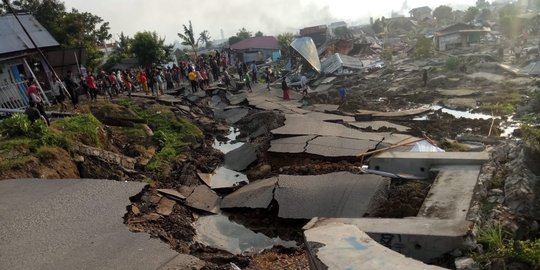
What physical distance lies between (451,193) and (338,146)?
3.81 meters

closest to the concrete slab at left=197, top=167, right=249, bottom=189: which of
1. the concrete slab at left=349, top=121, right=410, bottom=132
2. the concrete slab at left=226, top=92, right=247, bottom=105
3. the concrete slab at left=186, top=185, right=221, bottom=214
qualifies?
the concrete slab at left=186, top=185, right=221, bottom=214

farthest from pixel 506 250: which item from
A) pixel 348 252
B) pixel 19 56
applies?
pixel 19 56

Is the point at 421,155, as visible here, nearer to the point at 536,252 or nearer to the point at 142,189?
the point at 536,252

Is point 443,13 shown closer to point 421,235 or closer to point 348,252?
point 421,235

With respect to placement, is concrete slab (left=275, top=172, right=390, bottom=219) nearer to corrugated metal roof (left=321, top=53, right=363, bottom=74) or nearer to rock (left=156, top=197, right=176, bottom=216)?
rock (left=156, top=197, right=176, bottom=216)

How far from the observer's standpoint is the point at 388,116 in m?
13.6

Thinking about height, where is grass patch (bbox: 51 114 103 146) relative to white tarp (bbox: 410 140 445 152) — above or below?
above

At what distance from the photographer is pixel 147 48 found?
24906 millimetres

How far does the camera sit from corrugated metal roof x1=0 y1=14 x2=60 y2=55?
50.3 ft

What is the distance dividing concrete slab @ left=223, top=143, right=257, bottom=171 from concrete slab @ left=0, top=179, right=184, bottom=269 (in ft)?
12.1

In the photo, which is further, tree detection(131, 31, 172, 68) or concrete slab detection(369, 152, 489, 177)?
tree detection(131, 31, 172, 68)

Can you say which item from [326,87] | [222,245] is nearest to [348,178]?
[222,245]

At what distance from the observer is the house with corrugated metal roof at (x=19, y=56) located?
1343cm

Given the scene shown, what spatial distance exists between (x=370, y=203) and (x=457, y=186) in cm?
142
